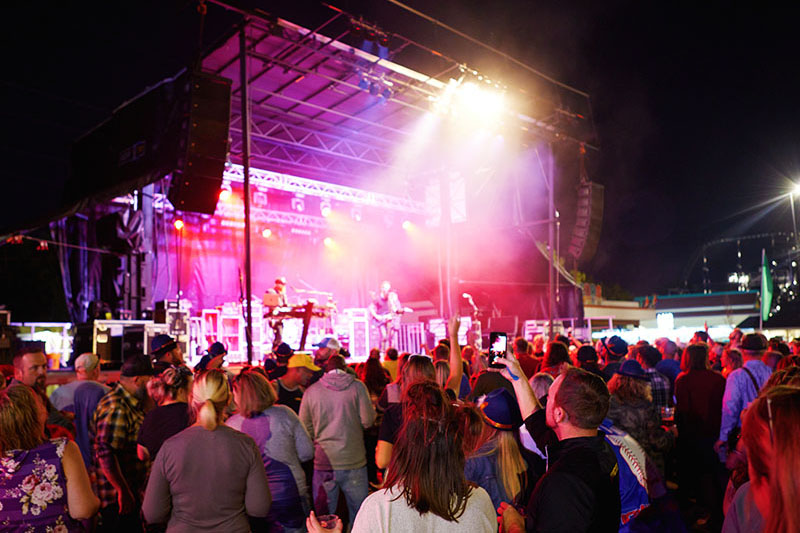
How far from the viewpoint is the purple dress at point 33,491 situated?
235 cm

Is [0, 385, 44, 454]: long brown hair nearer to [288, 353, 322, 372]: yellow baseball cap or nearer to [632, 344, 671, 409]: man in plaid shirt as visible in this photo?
[288, 353, 322, 372]: yellow baseball cap

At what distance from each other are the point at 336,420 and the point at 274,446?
85 centimetres

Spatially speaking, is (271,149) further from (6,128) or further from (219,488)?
(219,488)

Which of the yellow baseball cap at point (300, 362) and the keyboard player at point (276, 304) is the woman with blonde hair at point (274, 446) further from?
the keyboard player at point (276, 304)

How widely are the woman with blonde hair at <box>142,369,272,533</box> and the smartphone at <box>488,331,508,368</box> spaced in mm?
1275

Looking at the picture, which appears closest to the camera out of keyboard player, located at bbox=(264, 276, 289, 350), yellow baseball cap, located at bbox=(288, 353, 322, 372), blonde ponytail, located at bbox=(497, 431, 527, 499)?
blonde ponytail, located at bbox=(497, 431, 527, 499)

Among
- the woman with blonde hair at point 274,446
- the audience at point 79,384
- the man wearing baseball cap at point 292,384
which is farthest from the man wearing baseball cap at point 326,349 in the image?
the woman with blonde hair at point 274,446

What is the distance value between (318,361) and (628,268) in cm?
4171

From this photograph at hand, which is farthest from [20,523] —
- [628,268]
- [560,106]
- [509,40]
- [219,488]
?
[628,268]

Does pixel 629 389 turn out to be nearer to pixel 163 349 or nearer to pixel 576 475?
pixel 576 475

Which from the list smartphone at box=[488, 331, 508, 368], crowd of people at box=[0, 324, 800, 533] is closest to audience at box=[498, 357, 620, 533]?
crowd of people at box=[0, 324, 800, 533]

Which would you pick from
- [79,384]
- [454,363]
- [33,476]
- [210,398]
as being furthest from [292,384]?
[33,476]

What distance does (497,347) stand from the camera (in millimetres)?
3158

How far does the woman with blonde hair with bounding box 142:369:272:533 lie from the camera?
8.50 ft
